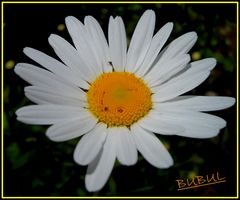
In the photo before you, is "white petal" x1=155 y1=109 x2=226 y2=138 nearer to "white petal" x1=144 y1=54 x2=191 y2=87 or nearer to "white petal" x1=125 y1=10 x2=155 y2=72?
"white petal" x1=144 y1=54 x2=191 y2=87

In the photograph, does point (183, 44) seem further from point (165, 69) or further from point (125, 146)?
point (125, 146)

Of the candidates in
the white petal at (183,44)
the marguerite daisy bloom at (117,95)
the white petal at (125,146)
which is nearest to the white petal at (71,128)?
the marguerite daisy bloom at (117,95)

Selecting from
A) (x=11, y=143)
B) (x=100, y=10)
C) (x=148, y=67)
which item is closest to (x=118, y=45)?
(x=148, y=67)

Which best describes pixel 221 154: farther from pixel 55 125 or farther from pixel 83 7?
pixel 55 125

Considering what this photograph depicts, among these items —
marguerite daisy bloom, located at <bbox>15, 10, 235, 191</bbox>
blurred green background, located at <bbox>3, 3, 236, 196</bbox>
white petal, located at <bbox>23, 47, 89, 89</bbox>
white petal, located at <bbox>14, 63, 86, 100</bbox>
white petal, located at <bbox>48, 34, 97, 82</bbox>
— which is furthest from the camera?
blurred green background, located at <bbox>3, 3, 236, 196</bbox>

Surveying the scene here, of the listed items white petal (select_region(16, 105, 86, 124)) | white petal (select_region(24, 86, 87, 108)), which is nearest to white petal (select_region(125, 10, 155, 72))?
white petal (select_region(24, 86, 87, 108))

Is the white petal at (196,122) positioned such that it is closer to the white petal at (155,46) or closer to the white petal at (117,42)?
the white petal at (155,46)
